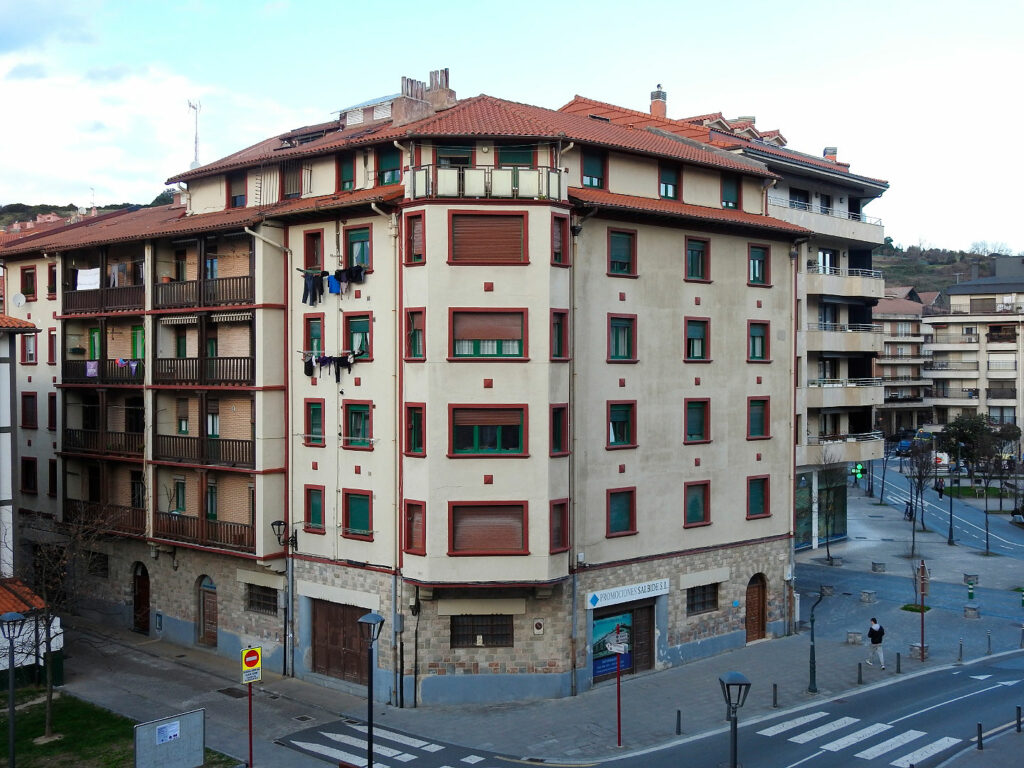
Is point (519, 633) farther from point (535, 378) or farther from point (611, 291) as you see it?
point (611, 291)

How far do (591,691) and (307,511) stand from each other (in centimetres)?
1161

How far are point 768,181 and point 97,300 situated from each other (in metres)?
28.5

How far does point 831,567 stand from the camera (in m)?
52.6

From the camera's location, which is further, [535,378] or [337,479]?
[337,479]

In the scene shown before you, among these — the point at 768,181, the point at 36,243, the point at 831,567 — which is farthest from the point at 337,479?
the point at 831,567

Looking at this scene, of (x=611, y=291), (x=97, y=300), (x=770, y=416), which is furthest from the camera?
(x=97, y=300)

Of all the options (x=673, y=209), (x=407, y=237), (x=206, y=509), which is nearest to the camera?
(x=407, y=237)

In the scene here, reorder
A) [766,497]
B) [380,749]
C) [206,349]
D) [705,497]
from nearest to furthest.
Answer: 1. [380,749]
2. [705,497]
3. [206,349]
4. [766,497]

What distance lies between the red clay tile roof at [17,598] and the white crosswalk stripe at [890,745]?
86.6 feet

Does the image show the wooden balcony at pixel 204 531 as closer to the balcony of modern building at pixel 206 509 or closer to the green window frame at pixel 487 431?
the balcony of modern building at pixel 206 509

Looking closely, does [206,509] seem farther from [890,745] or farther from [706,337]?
[890,745]

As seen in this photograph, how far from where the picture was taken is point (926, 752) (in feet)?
85.8

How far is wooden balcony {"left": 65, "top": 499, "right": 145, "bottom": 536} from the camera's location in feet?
130

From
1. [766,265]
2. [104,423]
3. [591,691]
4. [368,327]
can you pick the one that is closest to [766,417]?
[766,265]
